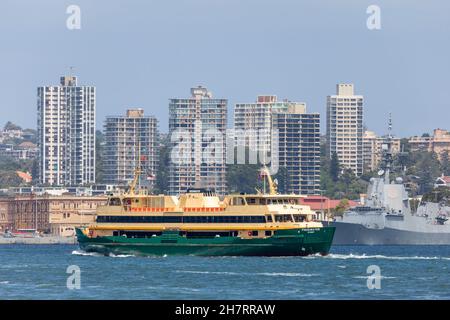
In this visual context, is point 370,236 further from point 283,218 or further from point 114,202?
point 283,218

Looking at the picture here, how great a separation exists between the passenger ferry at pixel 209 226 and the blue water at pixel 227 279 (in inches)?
42.5

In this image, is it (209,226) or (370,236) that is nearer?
(209,226)

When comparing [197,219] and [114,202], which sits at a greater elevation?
[114,202]

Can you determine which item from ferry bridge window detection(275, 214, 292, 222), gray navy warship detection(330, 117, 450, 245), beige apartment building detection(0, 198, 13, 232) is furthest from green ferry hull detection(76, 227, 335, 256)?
beige apartment building detection(0, 198, 13, 232)

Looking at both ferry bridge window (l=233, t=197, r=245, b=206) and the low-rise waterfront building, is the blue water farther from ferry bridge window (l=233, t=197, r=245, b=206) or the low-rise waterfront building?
the low-rise waterfront building

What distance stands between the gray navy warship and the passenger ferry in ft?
204

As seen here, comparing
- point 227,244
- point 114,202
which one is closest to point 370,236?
point 114,202

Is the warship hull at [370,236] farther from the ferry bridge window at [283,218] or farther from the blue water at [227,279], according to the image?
the ferry bridge window at [283,218]

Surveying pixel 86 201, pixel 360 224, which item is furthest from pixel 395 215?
pixel 86 201

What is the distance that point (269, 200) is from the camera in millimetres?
83500

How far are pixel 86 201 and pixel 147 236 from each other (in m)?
97.0

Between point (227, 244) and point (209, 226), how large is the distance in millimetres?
1550

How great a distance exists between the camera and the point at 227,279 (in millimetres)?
60125
